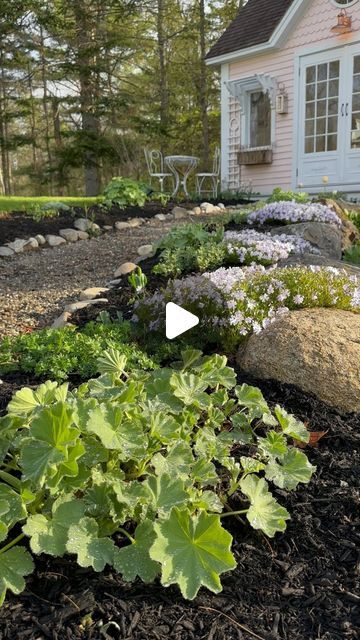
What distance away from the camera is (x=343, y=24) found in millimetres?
9453

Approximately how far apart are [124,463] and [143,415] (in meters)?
0.20

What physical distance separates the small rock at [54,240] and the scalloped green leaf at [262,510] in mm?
5324

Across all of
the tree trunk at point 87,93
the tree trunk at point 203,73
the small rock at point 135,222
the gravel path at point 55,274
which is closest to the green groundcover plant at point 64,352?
the gravel path at point 55,274

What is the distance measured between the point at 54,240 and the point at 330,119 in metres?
5.94

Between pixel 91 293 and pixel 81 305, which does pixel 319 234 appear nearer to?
pixel 91 293

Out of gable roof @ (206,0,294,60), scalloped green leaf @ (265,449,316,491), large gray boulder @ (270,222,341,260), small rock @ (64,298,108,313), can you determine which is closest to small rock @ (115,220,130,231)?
large gray boulder @ (270,222,341,260)

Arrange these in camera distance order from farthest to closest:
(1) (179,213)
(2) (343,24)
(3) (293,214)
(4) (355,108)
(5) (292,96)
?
1. (5) (292,96)
2. (4) (355,108)
3. (2) (343,24)
4. (1) (179,213)
5. (3) (293,214)

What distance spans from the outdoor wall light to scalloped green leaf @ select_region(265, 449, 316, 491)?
31.0ft

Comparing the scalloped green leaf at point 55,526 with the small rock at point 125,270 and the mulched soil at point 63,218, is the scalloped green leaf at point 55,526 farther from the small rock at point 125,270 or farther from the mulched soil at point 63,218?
the mulched soil at point 63,218

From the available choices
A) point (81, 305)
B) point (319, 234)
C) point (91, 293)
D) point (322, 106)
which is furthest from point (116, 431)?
point (322, 106)

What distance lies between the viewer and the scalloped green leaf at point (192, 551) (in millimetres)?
1363

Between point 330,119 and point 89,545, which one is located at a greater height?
point 330,119

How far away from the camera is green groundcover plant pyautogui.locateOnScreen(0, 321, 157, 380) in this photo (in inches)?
109

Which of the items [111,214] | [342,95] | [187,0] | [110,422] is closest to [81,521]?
[110,422]
